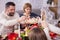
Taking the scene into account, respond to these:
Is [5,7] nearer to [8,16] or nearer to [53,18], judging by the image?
[8,16]

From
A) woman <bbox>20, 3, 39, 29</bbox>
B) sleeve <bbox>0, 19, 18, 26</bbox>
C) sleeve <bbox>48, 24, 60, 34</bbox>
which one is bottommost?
sleeve <bbox>48, 24, 60, 34</bbox>

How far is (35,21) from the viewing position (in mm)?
1362

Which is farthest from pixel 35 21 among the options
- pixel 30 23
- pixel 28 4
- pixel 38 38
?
pixel 38 38

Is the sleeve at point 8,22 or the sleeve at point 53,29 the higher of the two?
the sleeve at point 8,22

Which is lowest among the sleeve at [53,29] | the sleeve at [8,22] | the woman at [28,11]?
the sleeve at [53,29]

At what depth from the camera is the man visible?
1.29 m

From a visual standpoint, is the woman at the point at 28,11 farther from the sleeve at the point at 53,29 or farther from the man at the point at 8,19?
the sleeve at the point at 53,29

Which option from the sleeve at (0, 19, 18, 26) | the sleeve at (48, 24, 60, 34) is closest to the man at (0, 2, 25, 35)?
the sleeve at (0, 19, 18, 26)

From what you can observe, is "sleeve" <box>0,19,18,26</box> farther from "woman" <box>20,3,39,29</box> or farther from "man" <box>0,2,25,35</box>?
"woman" <box>20,3,39,29</box>

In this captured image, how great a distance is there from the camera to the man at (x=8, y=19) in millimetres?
1292

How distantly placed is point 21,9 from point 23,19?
0.08m

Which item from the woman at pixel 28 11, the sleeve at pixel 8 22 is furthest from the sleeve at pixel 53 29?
the sleeve at pixel 8 22

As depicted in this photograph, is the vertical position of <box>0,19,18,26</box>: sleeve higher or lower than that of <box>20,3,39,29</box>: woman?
lower

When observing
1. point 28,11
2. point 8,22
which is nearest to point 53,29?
point 28,11
